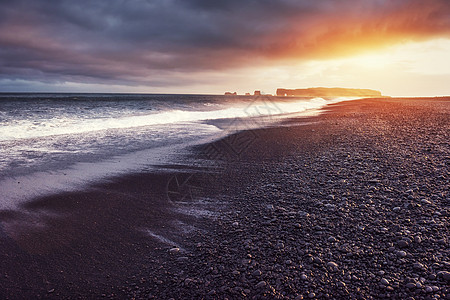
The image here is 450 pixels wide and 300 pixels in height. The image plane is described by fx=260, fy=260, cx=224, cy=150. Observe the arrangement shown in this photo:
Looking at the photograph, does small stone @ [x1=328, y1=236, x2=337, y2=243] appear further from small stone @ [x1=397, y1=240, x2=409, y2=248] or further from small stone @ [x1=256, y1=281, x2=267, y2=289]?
small stone @ [x1=256, y1=281, x2=267, y2=289]

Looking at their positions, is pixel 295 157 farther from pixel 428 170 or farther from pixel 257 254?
pixel 257 254

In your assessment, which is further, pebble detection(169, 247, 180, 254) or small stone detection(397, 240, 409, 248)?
pebble detection(169, 247, 180, 254)

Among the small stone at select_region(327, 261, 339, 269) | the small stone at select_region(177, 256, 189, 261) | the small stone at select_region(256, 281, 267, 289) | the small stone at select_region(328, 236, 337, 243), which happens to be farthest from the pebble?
the small stone at select_region(328, 236, 337, 243)

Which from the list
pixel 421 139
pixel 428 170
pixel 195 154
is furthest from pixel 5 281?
pixel 421 139

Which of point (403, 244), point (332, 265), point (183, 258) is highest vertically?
point (403, 244)

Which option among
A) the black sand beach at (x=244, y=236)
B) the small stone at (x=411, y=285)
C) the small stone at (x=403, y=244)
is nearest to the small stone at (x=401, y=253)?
the black sand beach at (x=244, y=236)

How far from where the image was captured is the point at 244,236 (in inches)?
161

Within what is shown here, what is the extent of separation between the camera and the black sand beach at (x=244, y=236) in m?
3.05

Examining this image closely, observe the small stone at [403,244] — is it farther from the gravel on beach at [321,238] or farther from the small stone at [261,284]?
the small stone at [261,284]

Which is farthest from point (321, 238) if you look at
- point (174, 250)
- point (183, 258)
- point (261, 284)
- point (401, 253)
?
point (174, 250)

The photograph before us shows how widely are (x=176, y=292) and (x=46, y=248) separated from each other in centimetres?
237

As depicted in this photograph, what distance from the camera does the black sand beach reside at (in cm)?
305

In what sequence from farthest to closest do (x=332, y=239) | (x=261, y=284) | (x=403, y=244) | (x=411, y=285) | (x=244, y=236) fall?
(x=244, y=236) → (x=332, y=239) → (x=403, y=244) → (x=261, y=284) → (x=411, y=285)

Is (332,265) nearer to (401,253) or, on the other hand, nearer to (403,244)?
(401,253)
